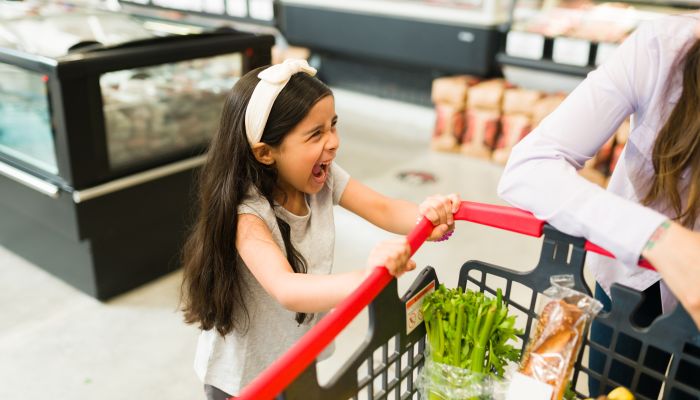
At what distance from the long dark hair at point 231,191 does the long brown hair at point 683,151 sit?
0.63 meters

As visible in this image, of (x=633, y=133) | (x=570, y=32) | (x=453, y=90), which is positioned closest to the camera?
(x=633, y=133)

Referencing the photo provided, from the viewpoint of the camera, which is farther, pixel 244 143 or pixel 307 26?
pixel 307 26

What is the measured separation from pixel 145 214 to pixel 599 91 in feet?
7.48

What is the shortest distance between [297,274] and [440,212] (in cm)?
29

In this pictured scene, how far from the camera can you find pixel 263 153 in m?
1.31

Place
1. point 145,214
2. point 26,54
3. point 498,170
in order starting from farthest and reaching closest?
point 498,170 < point 145,214 < point 26,54

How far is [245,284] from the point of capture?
54.4 inches

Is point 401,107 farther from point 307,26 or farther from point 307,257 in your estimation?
point 307,257

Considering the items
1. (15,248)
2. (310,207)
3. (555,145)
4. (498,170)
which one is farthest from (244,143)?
(498,170)

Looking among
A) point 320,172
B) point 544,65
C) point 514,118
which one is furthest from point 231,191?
point 544,65

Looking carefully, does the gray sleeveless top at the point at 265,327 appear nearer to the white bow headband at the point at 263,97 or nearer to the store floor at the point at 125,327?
the white bow headband at the point at 263,97

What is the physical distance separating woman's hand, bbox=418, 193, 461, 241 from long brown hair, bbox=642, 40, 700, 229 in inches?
13.9

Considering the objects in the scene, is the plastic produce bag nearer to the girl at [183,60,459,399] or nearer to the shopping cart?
the shopping cart

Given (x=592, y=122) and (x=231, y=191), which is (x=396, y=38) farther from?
(x=592, y=122)
